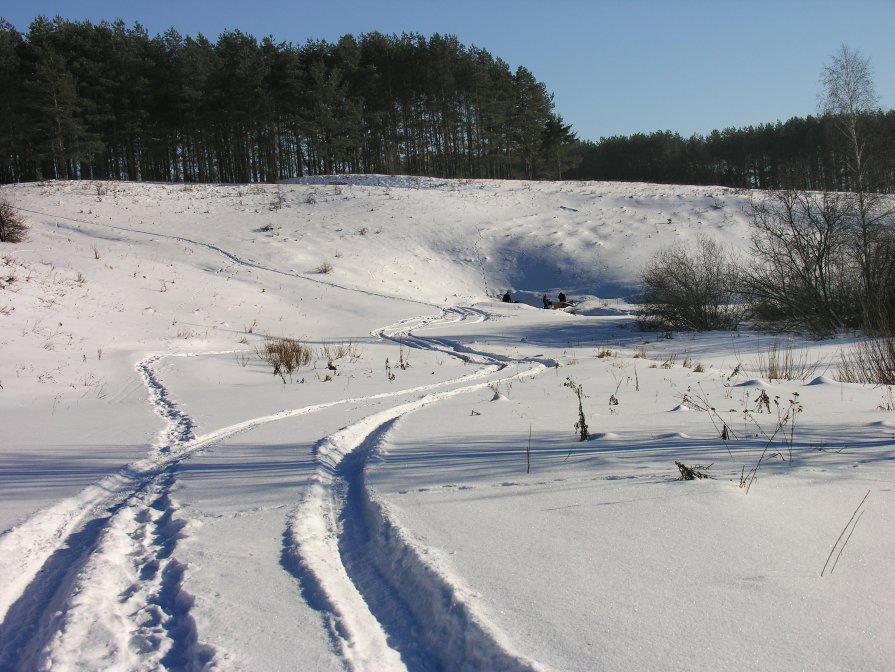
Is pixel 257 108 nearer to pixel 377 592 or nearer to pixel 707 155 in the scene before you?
pixel 377 592

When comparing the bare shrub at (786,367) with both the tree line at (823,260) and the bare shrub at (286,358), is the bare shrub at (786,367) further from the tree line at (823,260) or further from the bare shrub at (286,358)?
the bare shrub at (286,358)

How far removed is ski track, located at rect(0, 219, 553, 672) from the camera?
5.95 feet

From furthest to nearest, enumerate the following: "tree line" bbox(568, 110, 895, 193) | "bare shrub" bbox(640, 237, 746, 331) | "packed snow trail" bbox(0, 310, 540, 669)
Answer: "tree line" bbox(568, 110, 895, 193), "bare shrub" bbox(640, 237, 746, 331), "packed snow trail" bbox(0, 310, 540, 669)

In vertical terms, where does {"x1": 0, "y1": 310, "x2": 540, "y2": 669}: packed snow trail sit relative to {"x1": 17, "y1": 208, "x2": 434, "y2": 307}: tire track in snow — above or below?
below

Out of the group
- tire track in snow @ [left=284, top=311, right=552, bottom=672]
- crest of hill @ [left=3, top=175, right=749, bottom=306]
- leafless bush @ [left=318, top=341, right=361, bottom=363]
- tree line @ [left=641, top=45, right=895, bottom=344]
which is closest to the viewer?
tire track in snow @ [left=284, top=311, right=552, bottom=672]

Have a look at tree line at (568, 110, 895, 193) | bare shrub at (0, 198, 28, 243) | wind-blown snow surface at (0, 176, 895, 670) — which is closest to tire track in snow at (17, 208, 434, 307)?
bare shrub at (0, 198, 28, 243)

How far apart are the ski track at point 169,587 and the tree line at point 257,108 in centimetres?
4239

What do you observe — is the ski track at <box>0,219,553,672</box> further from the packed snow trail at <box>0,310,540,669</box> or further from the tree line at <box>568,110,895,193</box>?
the tree line at <box>568,110,895,193</box>

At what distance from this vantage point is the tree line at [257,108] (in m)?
38.2

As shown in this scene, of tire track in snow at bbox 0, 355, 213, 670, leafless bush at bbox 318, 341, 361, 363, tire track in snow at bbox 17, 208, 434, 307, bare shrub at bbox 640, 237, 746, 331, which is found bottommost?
tire track in snow at bbox 0, 355, 213, 670

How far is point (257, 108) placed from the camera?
42438 millimetres

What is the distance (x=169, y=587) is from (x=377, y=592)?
83 cm

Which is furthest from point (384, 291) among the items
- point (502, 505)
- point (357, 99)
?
point (357, 99)

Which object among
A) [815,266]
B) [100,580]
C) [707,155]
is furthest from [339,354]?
[707,155]
